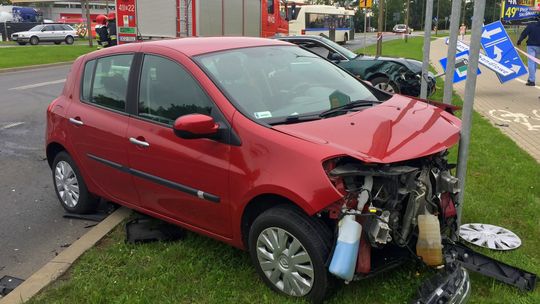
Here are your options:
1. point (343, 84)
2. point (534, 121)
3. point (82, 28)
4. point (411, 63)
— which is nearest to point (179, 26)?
point (411, 63)

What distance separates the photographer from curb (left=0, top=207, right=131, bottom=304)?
3.51 meters

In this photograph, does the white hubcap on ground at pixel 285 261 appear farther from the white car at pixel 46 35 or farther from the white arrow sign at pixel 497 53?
the white car at pixel 46 35

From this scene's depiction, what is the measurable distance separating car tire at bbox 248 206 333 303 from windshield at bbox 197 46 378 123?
27.2 inches

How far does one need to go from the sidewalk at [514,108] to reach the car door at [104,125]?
4.84m

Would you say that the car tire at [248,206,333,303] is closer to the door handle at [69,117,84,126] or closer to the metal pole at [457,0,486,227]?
the metal pole at [457,0,486,227]

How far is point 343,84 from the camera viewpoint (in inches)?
168

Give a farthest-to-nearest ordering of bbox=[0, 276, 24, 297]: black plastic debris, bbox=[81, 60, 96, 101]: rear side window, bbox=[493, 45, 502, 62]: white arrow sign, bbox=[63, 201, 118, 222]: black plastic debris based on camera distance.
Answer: bbox=[493, 45, 502, 62]: white arrow sign, bbox=[63, 201, 118, 222]: black plastic debris, bbox=[81, 60, 96, 101]: rear side window, bbox=[0, 276, 24, 297]: black plastic debris

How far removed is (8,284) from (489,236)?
11.8 feet

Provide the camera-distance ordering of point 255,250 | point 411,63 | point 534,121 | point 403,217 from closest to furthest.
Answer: point 403,217 → point 255,250 → point 534,121 → point 411,63

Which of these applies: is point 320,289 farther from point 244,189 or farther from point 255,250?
point 244,189

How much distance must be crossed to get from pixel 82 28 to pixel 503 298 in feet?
177

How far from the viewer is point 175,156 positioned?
3.70m

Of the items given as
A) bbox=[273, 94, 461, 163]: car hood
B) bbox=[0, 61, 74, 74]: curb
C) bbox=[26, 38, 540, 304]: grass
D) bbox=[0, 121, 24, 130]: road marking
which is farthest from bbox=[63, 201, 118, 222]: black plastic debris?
bbox=[0, 61, 74, 74]: curb

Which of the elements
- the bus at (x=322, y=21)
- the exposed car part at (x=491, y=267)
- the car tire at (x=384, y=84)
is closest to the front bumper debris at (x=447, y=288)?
the exposed car part at (x=491, y=267)
